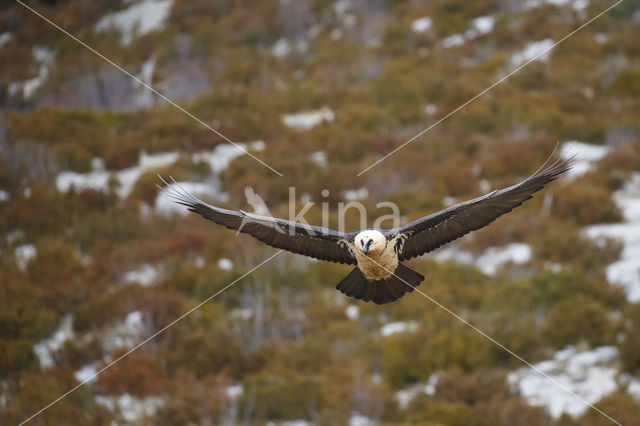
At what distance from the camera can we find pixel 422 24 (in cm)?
2708

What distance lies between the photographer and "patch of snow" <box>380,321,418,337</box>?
11541 millimetres

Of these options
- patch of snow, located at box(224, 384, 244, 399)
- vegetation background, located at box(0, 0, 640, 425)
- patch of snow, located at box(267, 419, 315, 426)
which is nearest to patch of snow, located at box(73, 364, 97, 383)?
vegetation background, located at box(0, 0, 640, 425)

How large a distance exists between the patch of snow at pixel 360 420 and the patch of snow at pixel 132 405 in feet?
7.63

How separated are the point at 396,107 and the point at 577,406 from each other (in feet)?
38.9

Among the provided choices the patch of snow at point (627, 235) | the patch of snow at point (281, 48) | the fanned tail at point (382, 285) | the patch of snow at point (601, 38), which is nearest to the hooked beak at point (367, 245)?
the fanned tail at point (382, 285)

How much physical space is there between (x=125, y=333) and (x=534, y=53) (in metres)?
14.9

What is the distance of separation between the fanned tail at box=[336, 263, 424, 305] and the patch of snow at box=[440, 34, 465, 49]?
19.4 m

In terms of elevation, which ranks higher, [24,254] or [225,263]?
[225,263]

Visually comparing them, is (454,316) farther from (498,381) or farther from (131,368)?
(131,368)

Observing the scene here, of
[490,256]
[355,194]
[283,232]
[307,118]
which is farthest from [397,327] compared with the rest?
[307,118]

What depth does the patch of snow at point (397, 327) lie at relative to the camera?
37.9 feet

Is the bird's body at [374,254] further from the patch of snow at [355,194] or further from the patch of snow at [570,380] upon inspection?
the patch of snow at [355,194]

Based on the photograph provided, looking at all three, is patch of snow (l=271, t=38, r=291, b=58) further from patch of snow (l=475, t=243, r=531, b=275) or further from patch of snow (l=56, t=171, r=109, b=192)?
patch of snow (l=475, t=243, r=531, b=275)

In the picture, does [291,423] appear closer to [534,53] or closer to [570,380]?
[570,380]
